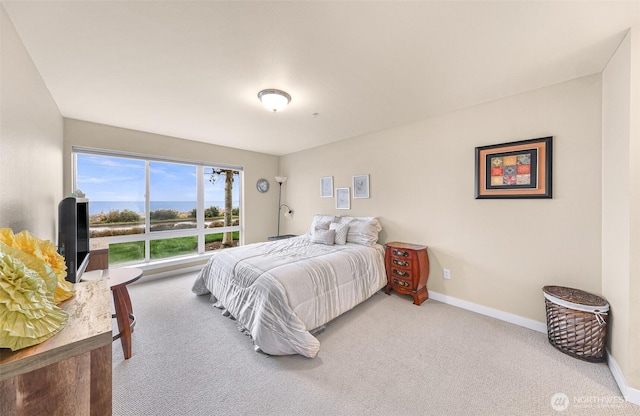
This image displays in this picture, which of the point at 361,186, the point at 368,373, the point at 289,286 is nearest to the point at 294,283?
the point at 289,286

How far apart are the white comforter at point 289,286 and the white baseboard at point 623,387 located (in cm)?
193

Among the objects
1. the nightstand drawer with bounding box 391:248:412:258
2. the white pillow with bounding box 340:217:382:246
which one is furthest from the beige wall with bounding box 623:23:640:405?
the white pillow with bounding box 340:217:382:246

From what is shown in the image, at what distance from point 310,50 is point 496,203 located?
2427 mm

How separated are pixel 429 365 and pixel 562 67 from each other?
269 cm

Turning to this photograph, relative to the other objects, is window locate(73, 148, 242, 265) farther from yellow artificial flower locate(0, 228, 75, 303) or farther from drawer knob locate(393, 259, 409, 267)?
drawer knob locate(393, 259, 409, 267)

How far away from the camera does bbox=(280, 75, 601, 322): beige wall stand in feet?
6.84

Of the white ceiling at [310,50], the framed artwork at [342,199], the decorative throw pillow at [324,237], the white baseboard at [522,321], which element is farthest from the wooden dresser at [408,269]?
the white ceiling at [310,50]

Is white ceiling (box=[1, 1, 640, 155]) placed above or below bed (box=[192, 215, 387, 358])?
above

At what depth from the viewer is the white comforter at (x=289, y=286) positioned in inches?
76.4

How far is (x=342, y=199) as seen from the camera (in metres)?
4.12

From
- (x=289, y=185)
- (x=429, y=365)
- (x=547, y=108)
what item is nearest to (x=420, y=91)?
(x=547, y=108)

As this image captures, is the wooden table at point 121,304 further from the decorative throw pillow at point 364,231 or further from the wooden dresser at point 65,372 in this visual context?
the decorative throw pillow at point 364,231

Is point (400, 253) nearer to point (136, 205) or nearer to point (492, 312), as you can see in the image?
point (492, 312)

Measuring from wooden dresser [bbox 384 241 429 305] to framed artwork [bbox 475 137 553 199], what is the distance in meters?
0.99
